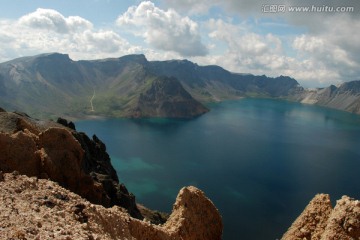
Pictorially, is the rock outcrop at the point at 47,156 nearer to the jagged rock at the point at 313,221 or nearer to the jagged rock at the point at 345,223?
the jagged rock at the point at 313,221

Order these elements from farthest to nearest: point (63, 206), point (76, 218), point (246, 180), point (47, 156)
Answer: point (246, 180) → point (47, 156) → point (63, 206) → point (76, 218)

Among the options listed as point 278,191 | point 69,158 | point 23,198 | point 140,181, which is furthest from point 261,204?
point 23,198

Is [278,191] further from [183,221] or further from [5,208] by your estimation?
[5,208]

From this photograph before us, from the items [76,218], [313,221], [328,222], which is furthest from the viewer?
[313,221]

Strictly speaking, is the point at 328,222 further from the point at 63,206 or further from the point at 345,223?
the point at 63,206

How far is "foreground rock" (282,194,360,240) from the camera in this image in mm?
21447

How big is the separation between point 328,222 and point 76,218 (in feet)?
50.6

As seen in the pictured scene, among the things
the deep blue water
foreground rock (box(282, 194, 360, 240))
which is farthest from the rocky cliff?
the deep blue water

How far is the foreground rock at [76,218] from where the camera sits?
17031mm

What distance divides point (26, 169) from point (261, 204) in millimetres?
98911

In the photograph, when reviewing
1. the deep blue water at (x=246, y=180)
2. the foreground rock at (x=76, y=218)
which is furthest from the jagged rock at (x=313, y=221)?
the deep blue water at (x=246, y=180)

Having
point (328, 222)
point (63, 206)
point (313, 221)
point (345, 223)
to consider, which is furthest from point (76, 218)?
point (313, 221)

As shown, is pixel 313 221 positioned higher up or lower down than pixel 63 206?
lower down

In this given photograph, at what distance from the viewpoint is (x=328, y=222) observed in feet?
73.2
